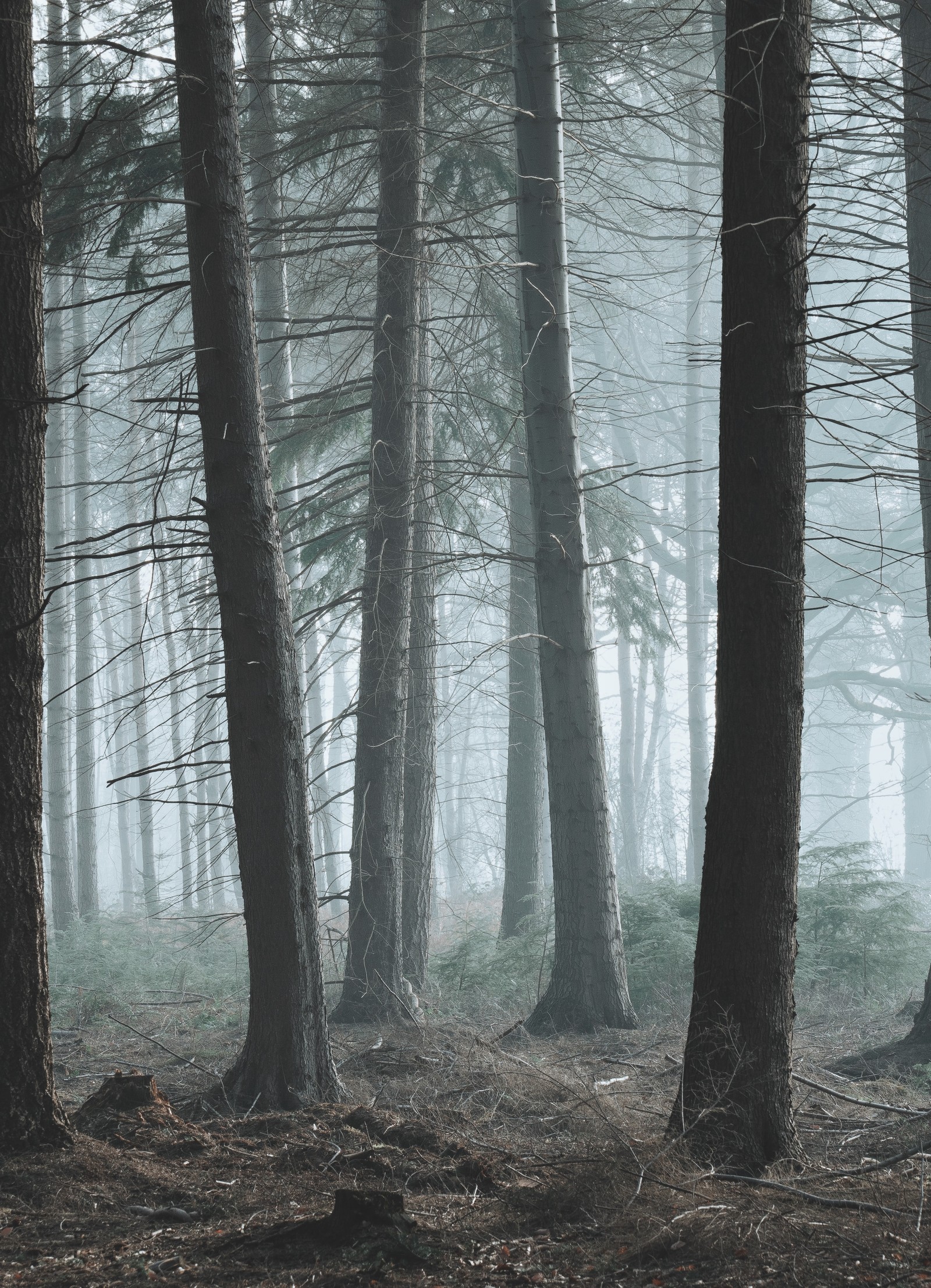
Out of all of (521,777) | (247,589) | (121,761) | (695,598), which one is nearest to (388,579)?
(247,589)

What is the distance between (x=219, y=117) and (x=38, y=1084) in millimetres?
5144

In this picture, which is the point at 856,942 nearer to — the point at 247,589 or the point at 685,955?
the point at 685,955

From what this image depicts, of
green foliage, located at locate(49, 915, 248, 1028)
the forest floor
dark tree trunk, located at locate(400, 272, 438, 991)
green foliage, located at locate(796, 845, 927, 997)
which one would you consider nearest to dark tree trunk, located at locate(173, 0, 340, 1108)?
the forest floor

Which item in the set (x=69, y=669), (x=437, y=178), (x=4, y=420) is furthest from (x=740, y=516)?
(x=69, y=669)

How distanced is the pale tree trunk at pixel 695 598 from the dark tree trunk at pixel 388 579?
8866 millimetres

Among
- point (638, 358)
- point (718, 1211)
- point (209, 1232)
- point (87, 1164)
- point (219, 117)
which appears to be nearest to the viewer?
point (718, 1211)

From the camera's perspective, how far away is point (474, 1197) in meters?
3.90

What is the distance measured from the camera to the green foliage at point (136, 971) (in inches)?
414

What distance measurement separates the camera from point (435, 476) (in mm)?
9672

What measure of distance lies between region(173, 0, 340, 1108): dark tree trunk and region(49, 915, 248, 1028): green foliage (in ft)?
10.5

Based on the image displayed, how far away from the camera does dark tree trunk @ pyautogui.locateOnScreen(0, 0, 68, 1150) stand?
4281mm

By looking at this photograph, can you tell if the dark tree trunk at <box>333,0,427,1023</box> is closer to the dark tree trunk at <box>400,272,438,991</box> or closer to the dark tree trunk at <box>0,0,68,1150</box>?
the dark tree trunk at <box>400,272,438,991</box>

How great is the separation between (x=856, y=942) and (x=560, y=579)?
5.36 m

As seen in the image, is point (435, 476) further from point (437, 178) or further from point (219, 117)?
point (219, 117)
